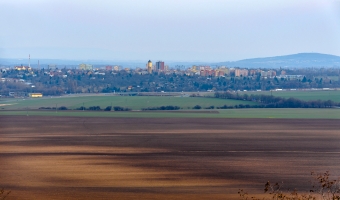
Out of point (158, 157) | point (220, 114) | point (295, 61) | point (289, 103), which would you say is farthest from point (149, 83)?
point (295, 61)

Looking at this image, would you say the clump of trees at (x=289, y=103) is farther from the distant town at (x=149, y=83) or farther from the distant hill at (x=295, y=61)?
the distant hill at (x=295, y=61)

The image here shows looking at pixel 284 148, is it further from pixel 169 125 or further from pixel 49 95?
pixel 49 95

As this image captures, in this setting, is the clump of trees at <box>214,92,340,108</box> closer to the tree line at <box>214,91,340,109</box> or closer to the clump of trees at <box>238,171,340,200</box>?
the tree line at <box>214,91,340,109</box>

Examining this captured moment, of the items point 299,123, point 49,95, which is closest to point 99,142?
point 299,123

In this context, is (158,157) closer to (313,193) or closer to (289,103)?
(313,193)

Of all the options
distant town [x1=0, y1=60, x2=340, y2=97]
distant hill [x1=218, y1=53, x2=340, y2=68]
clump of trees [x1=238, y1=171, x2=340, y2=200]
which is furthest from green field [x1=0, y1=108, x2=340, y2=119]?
distant hill [x1=218, y1=53, x2=340, y2=68]

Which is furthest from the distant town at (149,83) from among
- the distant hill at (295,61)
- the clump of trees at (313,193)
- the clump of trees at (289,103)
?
the distant hill at (295,61)
